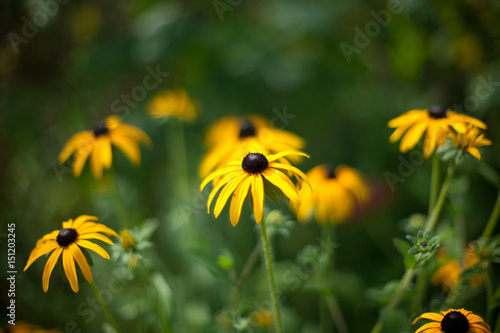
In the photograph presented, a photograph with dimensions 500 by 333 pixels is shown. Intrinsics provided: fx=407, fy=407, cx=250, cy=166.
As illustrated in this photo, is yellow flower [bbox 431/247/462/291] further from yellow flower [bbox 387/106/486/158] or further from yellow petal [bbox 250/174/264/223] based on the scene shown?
yellow petal [bbox 250/174/264/223]

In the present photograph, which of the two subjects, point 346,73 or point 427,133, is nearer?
point 427,133

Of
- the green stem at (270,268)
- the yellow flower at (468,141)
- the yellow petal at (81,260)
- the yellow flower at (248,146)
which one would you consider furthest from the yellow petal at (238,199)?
the yellow flower at (468,141)

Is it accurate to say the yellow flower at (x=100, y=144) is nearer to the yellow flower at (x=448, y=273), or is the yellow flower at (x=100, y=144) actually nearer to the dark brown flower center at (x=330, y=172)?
the dark brown flower center at (x=330, y=172)

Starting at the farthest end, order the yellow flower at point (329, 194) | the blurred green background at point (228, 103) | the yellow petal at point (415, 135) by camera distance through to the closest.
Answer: the blurred green background at point (228, 103), the yellow flower at point (329, 194), the yellow petal at point (415, 135)

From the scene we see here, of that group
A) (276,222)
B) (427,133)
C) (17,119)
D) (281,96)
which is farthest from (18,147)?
(427,133)

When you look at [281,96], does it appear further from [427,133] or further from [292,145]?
[427,133]

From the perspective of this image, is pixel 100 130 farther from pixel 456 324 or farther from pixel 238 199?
pixel 456 324
